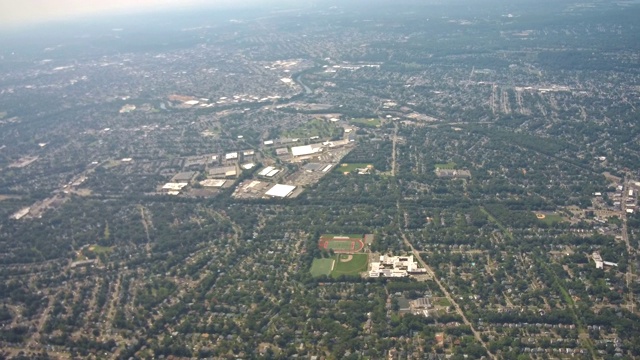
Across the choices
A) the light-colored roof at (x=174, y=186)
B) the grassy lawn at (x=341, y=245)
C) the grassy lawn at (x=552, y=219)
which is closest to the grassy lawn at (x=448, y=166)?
the grassy lawn at (x=552, y=219)

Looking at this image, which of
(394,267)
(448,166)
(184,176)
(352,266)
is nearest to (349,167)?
(448,166)

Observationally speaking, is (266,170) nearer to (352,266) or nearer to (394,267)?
(352,266)

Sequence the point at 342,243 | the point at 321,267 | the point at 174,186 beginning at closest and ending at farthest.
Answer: the point at 321,267, the point at 342,243, the point at 174,186

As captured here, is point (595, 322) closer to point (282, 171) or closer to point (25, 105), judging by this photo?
point (282, 171)

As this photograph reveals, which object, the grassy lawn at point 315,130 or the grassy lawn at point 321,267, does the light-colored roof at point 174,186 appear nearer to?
the grassy lawn at point 315,130

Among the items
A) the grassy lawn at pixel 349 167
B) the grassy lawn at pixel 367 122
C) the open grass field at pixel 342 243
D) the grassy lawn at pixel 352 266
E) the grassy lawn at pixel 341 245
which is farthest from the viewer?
the grassy lawn at pixel 367 122

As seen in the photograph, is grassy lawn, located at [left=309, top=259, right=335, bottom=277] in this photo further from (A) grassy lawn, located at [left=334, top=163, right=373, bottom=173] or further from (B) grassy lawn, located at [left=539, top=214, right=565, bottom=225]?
(B) grassy lawn, located at [left=539, top=214, right=565, bottom=225]

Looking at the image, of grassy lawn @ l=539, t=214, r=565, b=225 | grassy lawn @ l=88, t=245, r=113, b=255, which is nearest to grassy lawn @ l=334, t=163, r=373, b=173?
grassy lawn @ l=539, t=214, r=565, b=225
